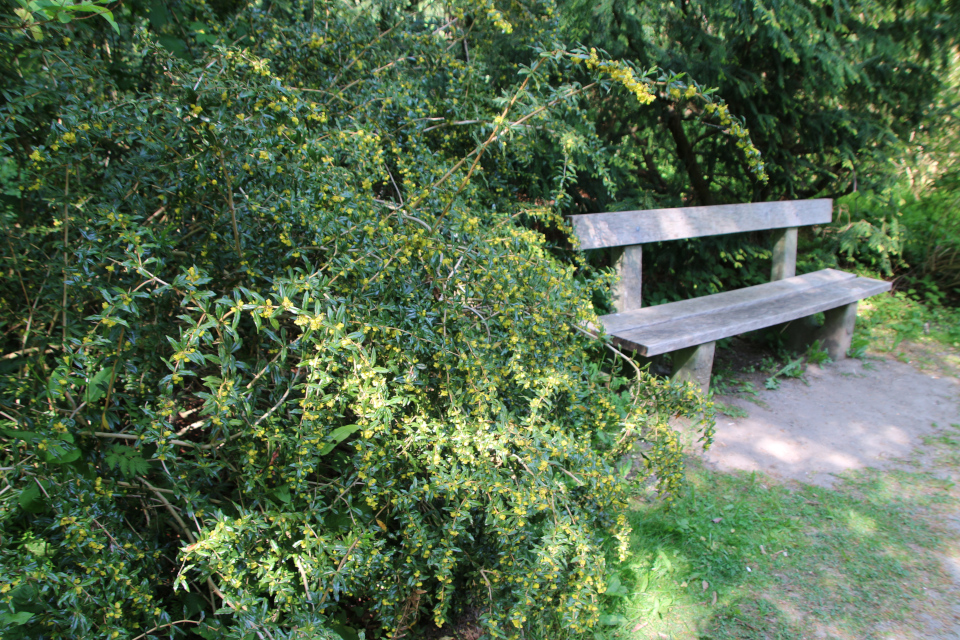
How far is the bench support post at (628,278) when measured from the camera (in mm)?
3943

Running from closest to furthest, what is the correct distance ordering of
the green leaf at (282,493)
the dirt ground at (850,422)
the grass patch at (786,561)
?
Result: the green leaf at (282,493)
the grass patch at (786,561)
the dirt ground at (850,422)

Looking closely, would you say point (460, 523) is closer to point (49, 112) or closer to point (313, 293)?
point (313, 293)

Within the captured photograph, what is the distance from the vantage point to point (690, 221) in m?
4.25

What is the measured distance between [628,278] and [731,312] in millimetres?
730

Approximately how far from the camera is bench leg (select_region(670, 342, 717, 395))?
11.8ft

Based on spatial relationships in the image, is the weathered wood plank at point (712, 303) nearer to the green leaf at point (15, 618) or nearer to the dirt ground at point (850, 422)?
the dirt ground at point (850, 422)

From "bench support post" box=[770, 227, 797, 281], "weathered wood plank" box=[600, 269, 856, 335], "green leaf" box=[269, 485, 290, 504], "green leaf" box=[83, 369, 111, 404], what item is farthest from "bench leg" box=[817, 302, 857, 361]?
"green leaf" box=[83, 369, 111, 404]

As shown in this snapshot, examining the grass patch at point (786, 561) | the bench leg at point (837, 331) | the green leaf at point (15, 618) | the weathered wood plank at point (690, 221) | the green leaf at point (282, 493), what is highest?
the weathered wood plank at point (690, 221)

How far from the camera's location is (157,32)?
254 centimetres

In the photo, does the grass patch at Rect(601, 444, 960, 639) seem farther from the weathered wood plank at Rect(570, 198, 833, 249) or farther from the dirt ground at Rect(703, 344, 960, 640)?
the weathered wood plank at Rect(570, 198, 833, 249)

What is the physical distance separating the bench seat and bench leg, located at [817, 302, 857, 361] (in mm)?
142

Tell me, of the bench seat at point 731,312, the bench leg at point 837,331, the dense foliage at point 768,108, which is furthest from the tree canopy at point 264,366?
the bench leg at point 837,331

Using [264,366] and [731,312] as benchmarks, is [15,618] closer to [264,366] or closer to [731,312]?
[264,366]

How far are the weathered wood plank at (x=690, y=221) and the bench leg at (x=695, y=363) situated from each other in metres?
0.80
